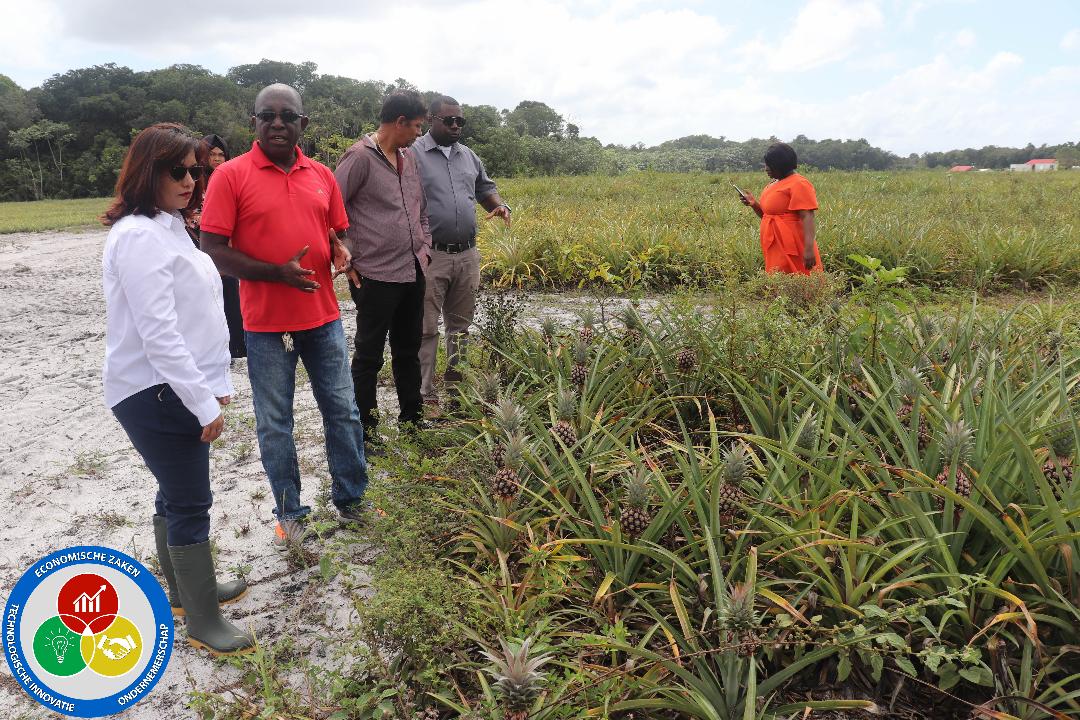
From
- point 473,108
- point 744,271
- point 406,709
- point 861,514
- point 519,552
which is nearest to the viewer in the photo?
point 406,709

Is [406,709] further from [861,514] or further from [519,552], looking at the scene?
[861,514]

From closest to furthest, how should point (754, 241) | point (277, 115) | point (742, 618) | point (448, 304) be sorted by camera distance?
point (742, 618), point (277, 115), point (448, 304), point (754, 241)

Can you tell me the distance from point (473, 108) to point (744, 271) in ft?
144

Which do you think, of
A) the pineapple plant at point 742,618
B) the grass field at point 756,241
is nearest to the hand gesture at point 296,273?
the pineapple plant at point 742,618

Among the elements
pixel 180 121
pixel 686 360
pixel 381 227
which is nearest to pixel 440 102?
pixel 381 227

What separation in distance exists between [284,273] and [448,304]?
210 cm

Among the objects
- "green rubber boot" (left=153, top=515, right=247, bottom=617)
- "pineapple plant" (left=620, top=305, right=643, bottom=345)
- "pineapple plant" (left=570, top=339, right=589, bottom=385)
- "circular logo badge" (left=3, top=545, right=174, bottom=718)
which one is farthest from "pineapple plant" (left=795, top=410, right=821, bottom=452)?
"circular logo badge" (left=3, top=545, right=174, bottom=718)

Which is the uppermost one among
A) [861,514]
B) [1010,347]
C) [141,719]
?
[1010,347]

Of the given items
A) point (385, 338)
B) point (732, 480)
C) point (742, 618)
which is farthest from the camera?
point (385, 338)

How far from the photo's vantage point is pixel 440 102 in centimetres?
462

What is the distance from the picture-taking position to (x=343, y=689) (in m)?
2.22

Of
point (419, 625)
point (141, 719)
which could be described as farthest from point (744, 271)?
point (141, 719)

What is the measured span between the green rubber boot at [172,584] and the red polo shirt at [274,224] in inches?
37.1

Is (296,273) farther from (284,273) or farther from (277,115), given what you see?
(277,115)
